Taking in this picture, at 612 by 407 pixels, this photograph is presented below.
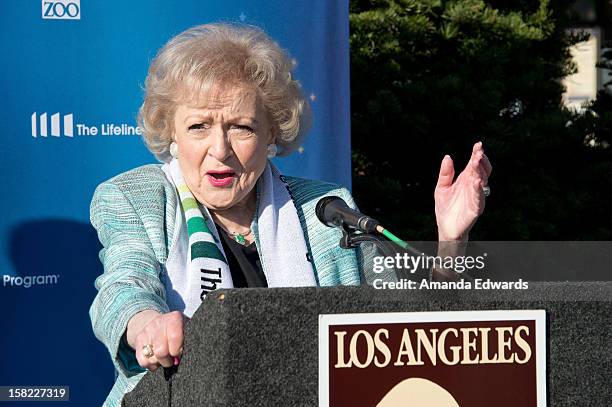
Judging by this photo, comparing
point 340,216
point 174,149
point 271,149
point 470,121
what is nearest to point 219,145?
point 174,149

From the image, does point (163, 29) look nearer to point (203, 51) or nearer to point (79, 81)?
point (79, 81)

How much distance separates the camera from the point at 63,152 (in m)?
3.58

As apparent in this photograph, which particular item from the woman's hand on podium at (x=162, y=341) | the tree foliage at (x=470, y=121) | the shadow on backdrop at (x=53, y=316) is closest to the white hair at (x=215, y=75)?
the shadow on backdrop at (x=53, y=316)

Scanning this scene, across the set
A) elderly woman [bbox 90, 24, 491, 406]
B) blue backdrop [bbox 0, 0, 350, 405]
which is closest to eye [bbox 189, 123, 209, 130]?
elderly woman [bbox 90, 24, 491, 406]

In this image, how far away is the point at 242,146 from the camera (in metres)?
2.79

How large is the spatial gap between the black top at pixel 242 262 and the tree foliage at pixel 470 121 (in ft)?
12.3

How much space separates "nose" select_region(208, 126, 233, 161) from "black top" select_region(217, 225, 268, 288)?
0.21 metres

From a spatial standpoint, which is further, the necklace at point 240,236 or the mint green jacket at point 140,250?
the necklace at point 240,236

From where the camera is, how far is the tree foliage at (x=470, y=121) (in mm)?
6641

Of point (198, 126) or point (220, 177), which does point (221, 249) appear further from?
point (198, 126)

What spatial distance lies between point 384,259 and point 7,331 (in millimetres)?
2110

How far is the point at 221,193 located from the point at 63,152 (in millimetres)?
998

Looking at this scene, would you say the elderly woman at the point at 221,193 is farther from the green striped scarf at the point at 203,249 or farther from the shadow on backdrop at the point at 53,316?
the shadow on backdrop at the point at 53,316

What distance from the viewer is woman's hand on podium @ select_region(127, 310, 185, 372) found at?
1684mm
